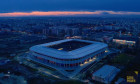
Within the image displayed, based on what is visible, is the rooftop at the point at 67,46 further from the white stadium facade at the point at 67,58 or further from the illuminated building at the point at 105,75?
the illuminated building at the point at 105,75

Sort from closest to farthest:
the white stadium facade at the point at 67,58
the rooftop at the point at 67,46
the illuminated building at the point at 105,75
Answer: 1. the illuminated building at the point at 105,75
2. the white stadium facade at the point at 67,58
3. the rooftop at the point at 67,46

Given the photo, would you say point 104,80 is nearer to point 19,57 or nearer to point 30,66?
point 30,66

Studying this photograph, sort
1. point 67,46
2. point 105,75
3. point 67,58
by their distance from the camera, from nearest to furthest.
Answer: point 105,75
point 67,58
point 67,46

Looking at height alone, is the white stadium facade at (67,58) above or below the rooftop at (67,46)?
below

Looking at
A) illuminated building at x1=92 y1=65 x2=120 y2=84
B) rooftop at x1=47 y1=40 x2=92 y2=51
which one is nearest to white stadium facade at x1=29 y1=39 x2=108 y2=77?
rooftop at x1=47 y1=40 x2=92 y2=51

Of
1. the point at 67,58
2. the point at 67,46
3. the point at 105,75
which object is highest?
the point at 67,46

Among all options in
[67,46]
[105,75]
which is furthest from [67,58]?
[67,46]

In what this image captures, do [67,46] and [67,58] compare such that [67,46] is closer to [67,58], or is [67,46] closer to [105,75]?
[67,58]

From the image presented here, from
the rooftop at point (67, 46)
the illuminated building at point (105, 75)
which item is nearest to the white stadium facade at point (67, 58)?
the rooftop at point (67, 46)

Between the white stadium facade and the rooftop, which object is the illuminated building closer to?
the white stadium facade

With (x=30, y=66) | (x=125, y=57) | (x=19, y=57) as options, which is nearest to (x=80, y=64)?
(x=30, y=66)

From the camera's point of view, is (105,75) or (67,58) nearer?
(105,75)
